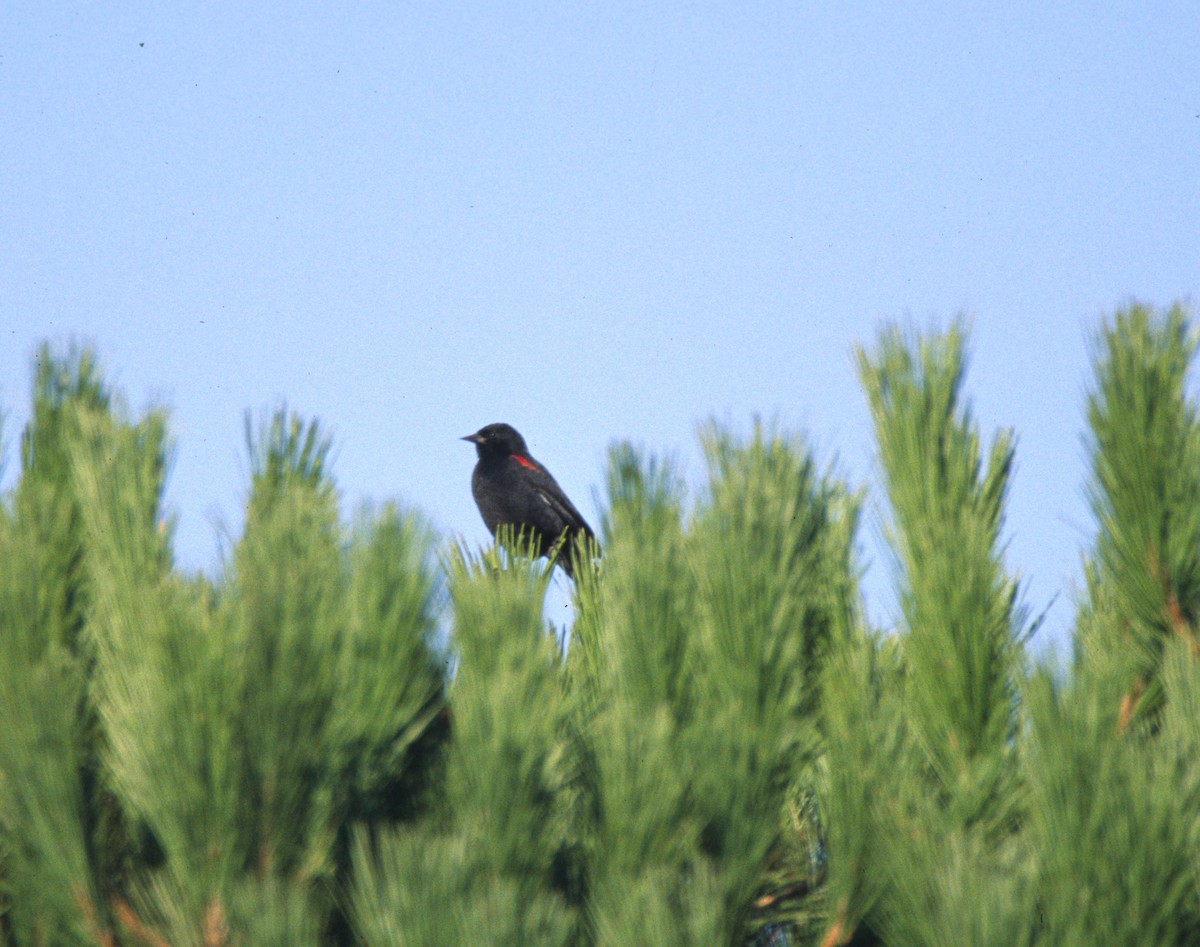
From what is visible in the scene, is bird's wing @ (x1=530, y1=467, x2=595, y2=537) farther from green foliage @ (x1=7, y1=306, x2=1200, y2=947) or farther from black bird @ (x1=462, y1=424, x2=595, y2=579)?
green foliage @ (x1=7, y1=306, x2=1200, y2=947)

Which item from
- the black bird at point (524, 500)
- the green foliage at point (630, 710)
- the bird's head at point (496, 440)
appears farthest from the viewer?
the bird's head at point (496, 440)

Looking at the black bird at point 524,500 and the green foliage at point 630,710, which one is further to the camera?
the black bird at point 524,500

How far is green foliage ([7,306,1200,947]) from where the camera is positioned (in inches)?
88.0

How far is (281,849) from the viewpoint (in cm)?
228

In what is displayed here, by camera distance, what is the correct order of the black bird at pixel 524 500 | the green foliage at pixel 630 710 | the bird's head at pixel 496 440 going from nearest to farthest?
the green foliage at pixel 630 710, the black bird at pixel 524 500, the bird's head at pixel 496 440

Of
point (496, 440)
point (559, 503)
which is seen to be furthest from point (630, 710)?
point (496, 440)

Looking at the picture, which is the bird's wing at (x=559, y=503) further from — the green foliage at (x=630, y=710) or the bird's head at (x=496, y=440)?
the green foliage at (x=630, y=710)

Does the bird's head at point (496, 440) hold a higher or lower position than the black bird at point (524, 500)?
higher

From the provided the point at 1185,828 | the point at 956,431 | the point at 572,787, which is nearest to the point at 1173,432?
the point at 956,431

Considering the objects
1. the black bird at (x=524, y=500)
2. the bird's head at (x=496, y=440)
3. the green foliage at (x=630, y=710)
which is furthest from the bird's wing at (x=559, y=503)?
the green foliage at (x=630, y=710)

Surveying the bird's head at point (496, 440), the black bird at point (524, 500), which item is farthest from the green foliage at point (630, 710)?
the bird's head at point (496, 440)

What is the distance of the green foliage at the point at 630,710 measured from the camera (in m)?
2.23

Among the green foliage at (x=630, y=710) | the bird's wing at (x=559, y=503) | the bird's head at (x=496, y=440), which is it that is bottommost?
the green foliage at (x=630, y=710)

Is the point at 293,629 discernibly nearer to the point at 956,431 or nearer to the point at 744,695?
the point at 744,695
